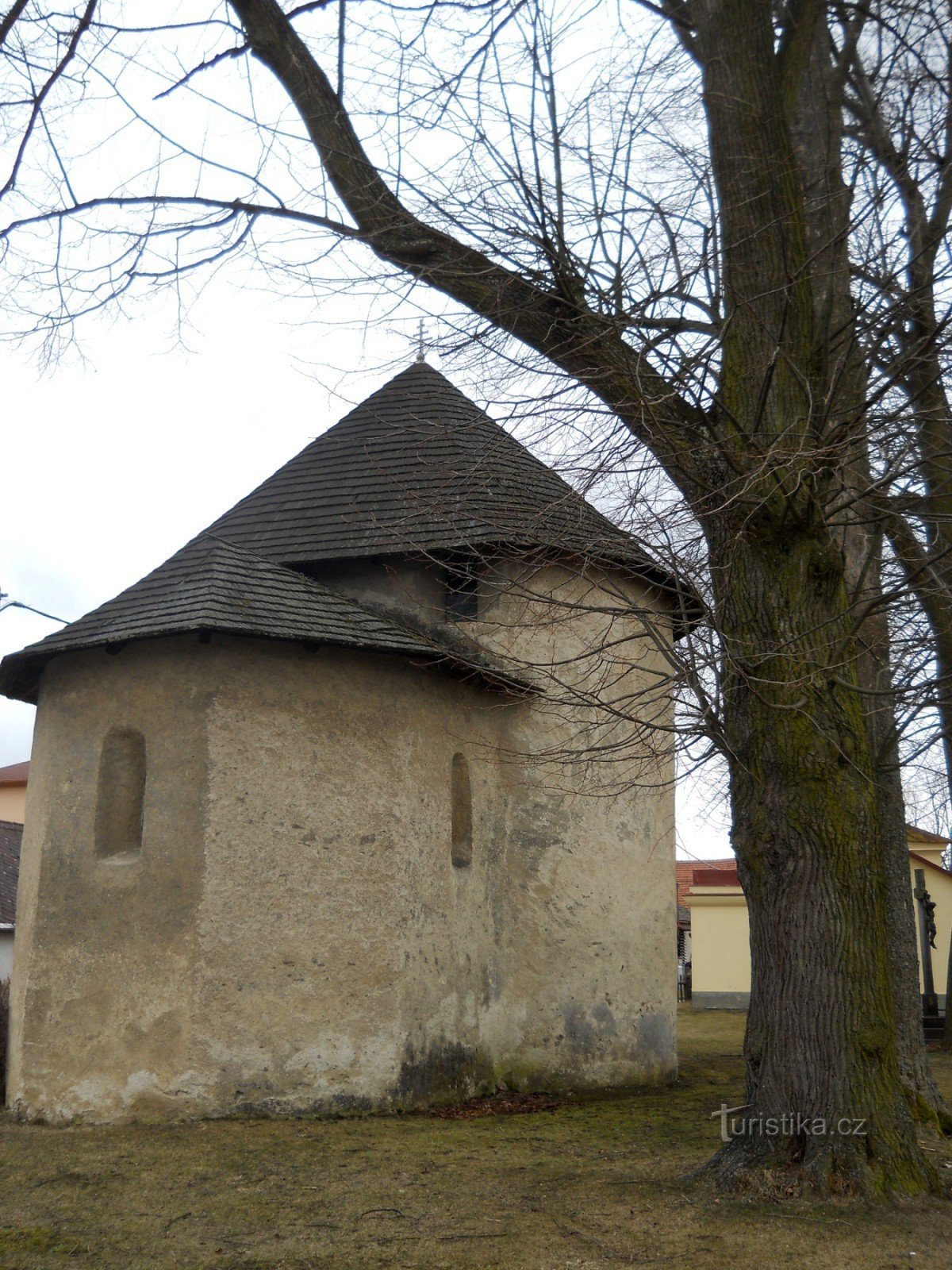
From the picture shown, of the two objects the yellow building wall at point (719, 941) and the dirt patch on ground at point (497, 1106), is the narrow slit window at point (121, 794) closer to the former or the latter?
the dirt patch on ground at point (497, 1106)

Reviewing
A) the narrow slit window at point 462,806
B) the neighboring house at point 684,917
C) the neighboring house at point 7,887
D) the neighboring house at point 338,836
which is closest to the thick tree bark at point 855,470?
the neighboring house at point 338,836

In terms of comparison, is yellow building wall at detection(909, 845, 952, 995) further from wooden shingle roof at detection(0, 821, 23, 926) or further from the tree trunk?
the tree trunk

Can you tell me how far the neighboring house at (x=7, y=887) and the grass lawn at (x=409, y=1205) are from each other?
47.5 ft

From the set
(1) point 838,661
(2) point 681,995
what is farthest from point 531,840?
(2) point 681,995

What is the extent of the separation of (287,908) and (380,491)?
16.4ft

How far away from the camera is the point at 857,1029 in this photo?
6.24 meters

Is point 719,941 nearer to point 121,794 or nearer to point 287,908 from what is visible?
point 287,908

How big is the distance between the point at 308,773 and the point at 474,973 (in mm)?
2762

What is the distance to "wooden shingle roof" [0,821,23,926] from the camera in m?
24.7

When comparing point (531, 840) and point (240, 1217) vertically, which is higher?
point (531, 840)

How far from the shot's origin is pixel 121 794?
10.2 m

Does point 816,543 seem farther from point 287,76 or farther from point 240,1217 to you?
point 240,1217

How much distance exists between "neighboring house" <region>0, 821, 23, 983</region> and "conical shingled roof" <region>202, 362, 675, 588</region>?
11502 mm

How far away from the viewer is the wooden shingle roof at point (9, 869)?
2466 centimetres
